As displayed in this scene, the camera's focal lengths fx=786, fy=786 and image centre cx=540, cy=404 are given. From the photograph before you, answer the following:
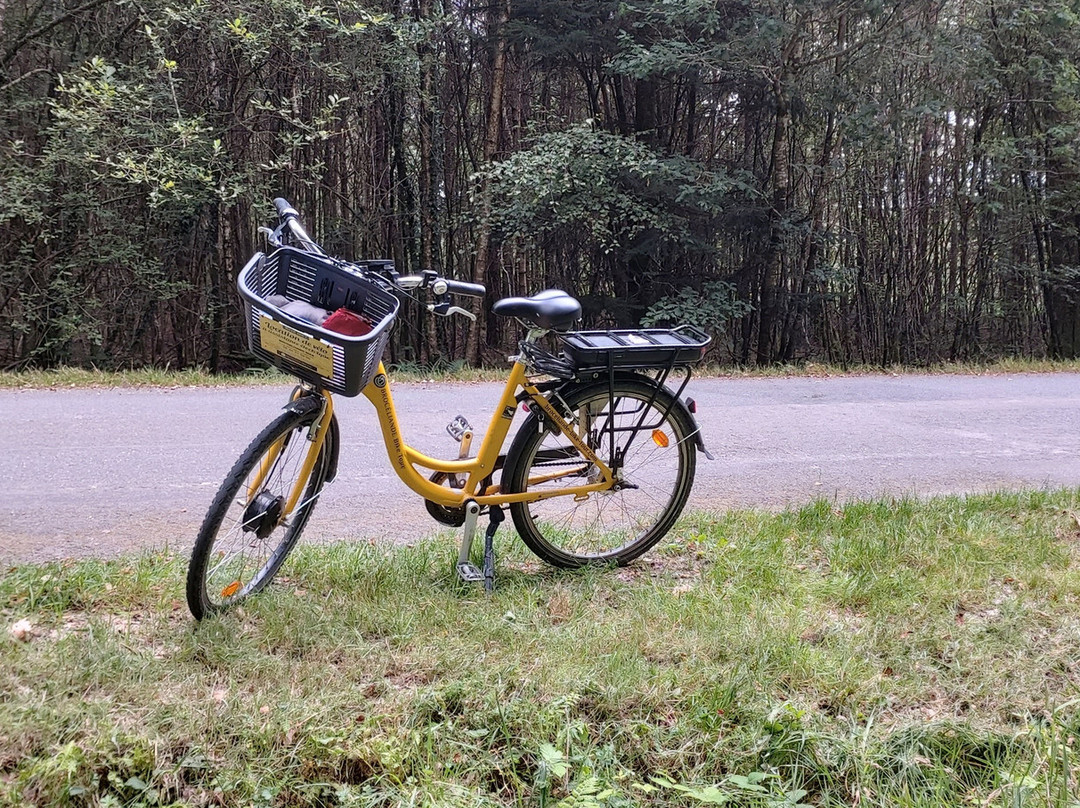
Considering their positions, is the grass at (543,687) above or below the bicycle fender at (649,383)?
below

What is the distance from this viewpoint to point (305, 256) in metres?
2.82

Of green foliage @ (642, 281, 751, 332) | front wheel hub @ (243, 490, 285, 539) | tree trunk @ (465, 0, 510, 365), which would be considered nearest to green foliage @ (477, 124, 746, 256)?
green foliage @ (642, 281, 751, 332)

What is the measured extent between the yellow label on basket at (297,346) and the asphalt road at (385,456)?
1.52 m

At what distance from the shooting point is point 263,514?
9.36 ft

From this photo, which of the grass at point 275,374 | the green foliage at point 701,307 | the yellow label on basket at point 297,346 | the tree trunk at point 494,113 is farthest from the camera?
the tree trunk at point 494,113

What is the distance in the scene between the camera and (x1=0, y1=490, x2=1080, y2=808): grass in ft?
7.02

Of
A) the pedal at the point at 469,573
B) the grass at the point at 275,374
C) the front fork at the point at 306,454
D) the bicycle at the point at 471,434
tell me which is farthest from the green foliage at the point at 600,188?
the front fork at the point at 306,454

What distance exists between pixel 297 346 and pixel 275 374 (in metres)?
7.39

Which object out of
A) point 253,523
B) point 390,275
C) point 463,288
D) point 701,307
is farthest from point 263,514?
point 701,307

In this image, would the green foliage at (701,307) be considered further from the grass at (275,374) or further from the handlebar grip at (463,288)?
the handlebar grip at (463,288)

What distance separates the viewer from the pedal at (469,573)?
10.8 ft

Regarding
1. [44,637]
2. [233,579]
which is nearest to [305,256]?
[233,579]

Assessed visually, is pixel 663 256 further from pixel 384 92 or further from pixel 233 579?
pixel 233 579

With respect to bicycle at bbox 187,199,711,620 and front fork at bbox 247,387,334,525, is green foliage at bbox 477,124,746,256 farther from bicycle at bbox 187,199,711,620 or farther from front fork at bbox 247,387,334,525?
front fork at bbox 247,387,334,525
